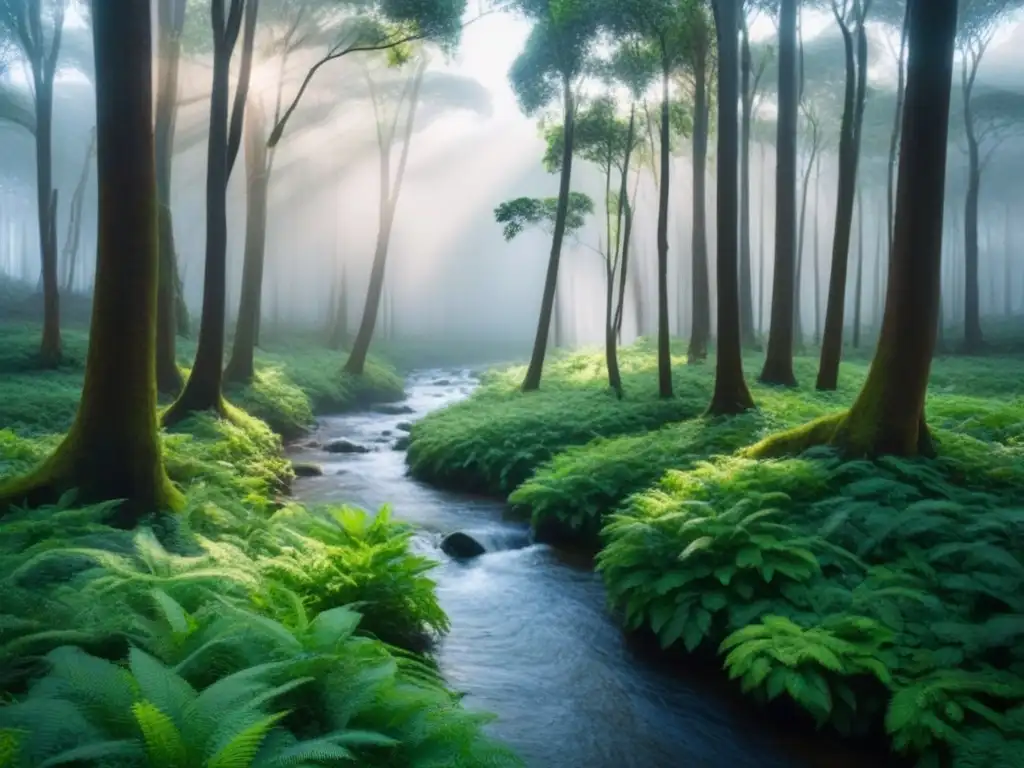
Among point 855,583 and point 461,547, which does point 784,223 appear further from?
point 855,583

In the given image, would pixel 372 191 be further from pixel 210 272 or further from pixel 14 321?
pixel 210 272

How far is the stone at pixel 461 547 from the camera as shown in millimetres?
10008

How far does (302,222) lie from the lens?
53906 mm

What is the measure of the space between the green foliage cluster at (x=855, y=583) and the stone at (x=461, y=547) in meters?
2.51

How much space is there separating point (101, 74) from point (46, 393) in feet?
36.2

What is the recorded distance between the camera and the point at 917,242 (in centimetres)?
816

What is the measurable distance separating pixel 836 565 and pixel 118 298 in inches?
293

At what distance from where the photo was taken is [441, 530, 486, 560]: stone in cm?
1001

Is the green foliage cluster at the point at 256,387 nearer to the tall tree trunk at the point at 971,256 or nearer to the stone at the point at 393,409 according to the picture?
the stone at the point at 393,409

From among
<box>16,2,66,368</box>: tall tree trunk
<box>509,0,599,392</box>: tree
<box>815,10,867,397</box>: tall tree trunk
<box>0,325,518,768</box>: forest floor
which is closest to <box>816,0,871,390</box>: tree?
<box>815,10,867,397</box>: tall tree trunk

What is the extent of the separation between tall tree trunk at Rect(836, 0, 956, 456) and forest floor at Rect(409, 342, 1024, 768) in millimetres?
537

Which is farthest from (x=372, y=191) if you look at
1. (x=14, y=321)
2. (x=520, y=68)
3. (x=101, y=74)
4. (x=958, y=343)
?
(x=101, y=74)

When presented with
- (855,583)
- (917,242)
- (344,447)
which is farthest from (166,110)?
(855,583)

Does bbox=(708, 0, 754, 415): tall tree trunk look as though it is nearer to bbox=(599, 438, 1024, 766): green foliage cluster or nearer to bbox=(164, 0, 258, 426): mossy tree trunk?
bbox=(599, 438, 1024, 766): green foliage cluster
